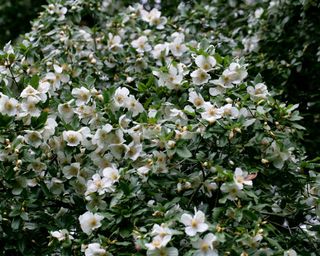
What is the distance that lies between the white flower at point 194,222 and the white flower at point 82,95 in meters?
0.66

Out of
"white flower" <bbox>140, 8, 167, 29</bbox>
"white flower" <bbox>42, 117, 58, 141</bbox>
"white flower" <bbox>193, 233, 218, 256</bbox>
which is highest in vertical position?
"white flower" <bbox>42, 117, 58, 141</bbox>

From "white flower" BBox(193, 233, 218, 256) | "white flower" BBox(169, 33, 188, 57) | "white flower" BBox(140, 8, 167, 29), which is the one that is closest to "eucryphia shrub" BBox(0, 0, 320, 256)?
"white flower" BBox(193, 233, 218, 256)

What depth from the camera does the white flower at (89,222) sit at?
1.98 meters

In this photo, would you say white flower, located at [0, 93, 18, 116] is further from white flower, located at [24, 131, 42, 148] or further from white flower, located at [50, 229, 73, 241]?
white flower, located at [50, 229, 73, 241]

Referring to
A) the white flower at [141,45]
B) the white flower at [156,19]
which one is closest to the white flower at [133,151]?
the white flower at [141,45]

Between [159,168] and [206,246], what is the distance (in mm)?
367

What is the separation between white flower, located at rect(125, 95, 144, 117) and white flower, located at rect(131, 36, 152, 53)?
805mm

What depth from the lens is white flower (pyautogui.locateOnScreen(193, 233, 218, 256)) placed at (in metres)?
1.76

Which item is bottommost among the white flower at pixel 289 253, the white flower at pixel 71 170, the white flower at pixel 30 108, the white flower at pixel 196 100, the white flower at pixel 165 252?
the white flower at pixel 289 253

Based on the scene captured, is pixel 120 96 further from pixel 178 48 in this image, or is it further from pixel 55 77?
pixel 178 48

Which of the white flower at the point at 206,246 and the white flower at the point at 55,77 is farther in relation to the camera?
the white flower at the point at 55,77

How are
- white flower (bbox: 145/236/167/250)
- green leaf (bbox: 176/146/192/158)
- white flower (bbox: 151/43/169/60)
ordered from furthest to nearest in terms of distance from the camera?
white flower (bbox: 151/43/169/60)
green leaf (bbox: 176/146/192/158)
white flower (bbox: 145/236/167/250)

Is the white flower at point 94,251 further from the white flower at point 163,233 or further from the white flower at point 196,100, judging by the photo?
the white flower at point 196,100

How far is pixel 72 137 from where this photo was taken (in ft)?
6.93
